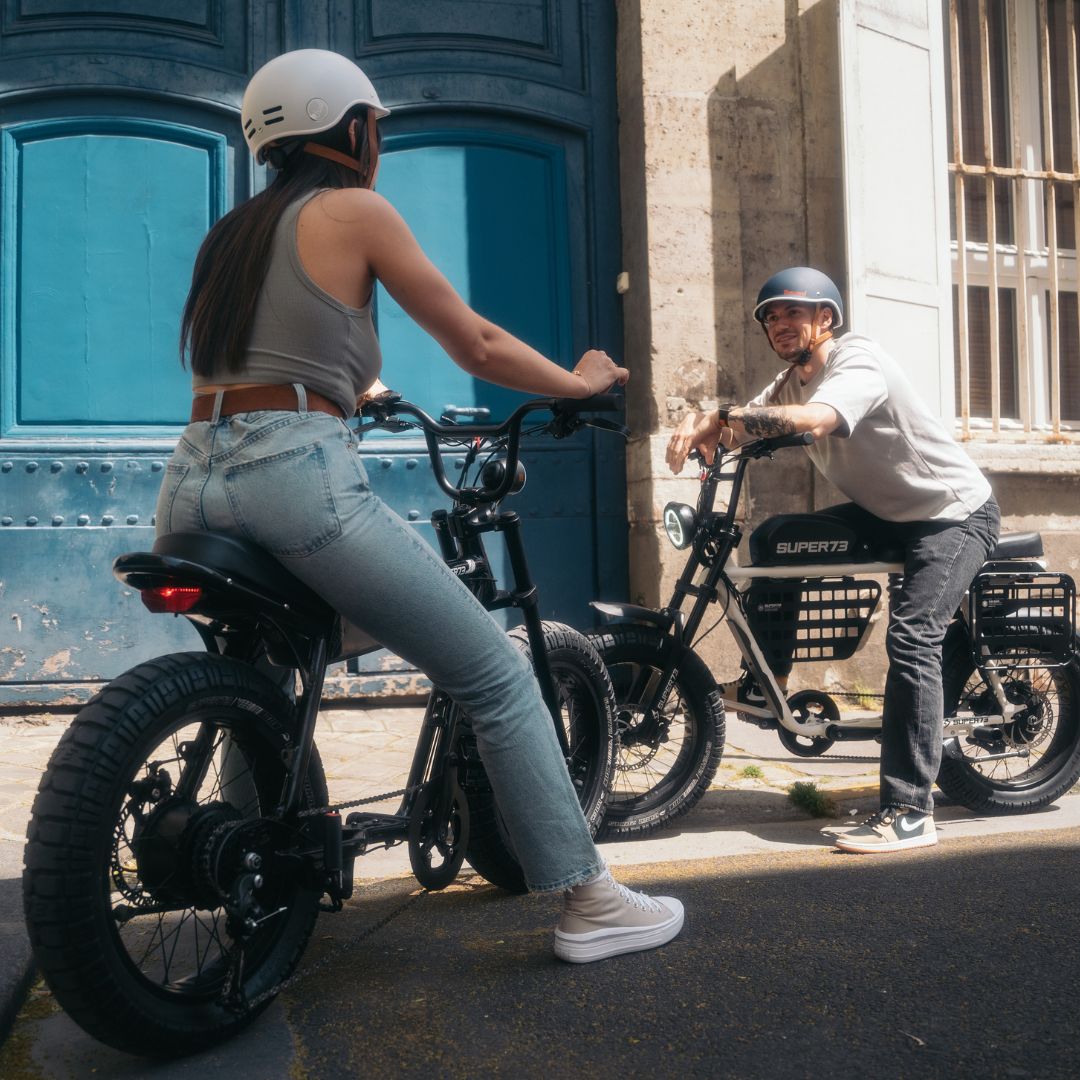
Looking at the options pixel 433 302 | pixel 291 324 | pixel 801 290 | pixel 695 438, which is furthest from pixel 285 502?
pixel 801 290

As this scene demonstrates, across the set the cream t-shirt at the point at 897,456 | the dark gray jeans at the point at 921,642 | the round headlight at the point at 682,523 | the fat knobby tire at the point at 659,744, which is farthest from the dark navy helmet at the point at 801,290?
the fat knobby tire at the point at 659,744

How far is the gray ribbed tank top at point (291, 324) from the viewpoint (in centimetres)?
233

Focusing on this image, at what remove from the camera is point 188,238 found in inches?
229

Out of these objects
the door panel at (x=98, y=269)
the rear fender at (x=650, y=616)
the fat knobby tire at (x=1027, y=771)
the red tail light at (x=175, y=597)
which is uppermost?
the door panel at (x=98, y=269)

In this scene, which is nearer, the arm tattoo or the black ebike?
the black ebike

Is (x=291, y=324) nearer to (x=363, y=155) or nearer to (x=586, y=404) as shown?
(x=363, y=155)

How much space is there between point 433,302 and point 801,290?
188cm

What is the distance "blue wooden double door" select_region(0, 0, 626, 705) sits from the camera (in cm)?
560

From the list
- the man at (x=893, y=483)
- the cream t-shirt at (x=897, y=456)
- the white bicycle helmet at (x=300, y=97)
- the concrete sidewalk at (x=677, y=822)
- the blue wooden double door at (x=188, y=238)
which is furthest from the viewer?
the blue wooden double door at (x=188, y=238)

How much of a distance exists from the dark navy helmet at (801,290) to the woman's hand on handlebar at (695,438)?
1.22 feet

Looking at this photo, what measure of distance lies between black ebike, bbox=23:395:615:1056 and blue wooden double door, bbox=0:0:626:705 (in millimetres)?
3334

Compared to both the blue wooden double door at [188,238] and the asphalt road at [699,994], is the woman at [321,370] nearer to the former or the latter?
the asphalt road at [699,994]

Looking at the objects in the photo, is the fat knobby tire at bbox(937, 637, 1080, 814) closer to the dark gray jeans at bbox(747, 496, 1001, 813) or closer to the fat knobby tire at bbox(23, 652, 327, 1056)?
the dark gray jeans at bbox(747, 496, 1001, 813)

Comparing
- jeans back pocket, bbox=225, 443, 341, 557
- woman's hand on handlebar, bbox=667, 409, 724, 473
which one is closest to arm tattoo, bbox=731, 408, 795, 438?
woman's hand on handlebar, bbox=667, 409, 724, 473
